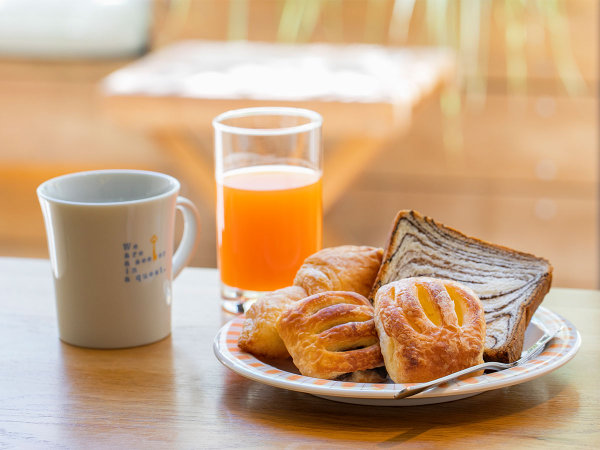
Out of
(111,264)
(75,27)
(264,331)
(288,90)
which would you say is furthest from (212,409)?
(75,27)

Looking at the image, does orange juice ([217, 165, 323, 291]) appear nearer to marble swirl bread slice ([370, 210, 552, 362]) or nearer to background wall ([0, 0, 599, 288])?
marble swirl bread slice ([370, 210, 552, 362])

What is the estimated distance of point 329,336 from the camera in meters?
0.64

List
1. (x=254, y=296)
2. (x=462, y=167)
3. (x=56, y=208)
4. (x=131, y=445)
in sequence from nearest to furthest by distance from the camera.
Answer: (x=131, y=445) < (x=56, y=208) < (x=254, y=296) < (x=462, y=167)

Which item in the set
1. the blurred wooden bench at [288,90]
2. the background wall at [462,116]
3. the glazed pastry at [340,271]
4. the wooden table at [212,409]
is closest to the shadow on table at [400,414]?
the wooden table at [212,409]

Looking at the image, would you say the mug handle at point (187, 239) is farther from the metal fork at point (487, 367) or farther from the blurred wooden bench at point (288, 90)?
the blurred wooden bench at point (288, 90)

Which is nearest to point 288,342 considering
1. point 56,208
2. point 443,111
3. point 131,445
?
point 131,445

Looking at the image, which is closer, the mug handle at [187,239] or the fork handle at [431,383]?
the fork handle at [431,383]

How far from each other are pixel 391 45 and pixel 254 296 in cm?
170

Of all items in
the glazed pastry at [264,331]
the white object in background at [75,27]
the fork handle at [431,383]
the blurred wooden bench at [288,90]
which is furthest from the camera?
the white object in background at [75,27]

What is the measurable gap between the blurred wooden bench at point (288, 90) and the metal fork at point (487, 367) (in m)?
0.98

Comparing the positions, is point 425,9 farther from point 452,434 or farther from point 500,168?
point 452,434

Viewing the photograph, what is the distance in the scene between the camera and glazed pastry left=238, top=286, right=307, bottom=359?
27.1 inches

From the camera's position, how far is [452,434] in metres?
0.61

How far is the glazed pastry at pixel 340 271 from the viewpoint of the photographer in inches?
29.9
